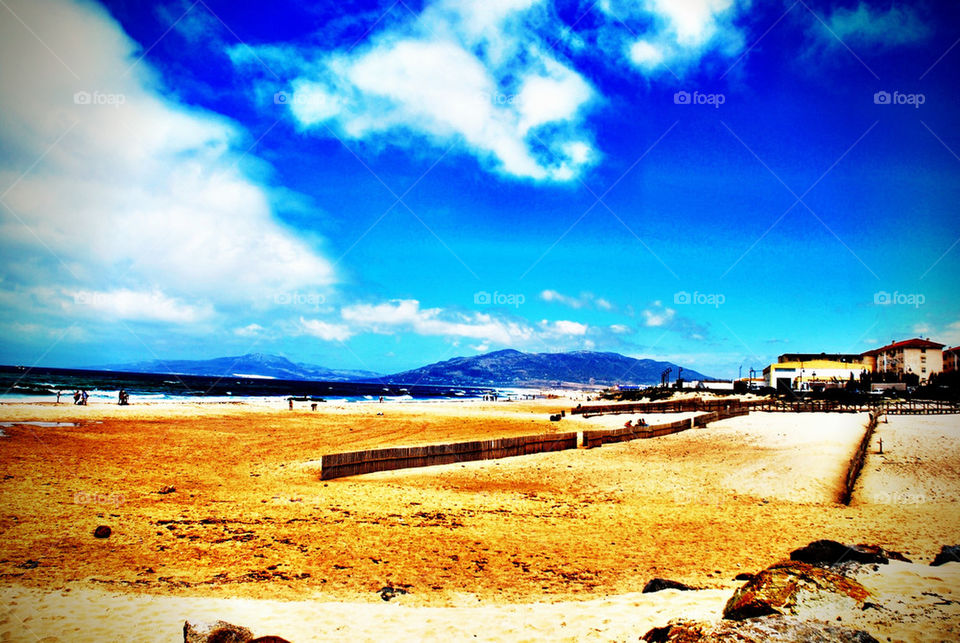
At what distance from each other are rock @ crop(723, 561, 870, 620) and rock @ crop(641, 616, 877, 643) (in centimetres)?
22

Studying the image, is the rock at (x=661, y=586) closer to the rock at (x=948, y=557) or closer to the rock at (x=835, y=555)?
the rock at (x=835, y=555)

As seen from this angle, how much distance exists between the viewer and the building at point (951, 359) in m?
82.6

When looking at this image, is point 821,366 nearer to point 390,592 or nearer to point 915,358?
point 915,358

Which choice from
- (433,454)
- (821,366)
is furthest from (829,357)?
(433,454)

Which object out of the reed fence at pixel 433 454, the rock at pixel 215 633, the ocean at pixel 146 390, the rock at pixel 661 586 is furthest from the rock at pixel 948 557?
the ocean at pixel 146 390

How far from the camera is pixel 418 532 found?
1037cm

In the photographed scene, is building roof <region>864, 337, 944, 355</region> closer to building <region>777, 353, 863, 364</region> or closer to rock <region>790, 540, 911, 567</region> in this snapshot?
building <region>777, 353, 863, 364</region>

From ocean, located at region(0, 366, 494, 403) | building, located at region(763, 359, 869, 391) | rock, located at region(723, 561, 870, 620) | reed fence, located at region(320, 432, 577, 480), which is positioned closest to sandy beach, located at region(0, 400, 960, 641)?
reed fence, located at region(320, 432, 577, 480)

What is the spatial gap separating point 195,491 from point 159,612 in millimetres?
7734

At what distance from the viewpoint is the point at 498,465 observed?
1853cm

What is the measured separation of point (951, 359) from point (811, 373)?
20294 mm

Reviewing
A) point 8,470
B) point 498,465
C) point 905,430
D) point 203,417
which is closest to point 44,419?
point 203,417

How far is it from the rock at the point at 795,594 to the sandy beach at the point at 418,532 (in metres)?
0.72

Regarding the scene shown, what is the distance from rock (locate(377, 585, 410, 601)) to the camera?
23.6ft
